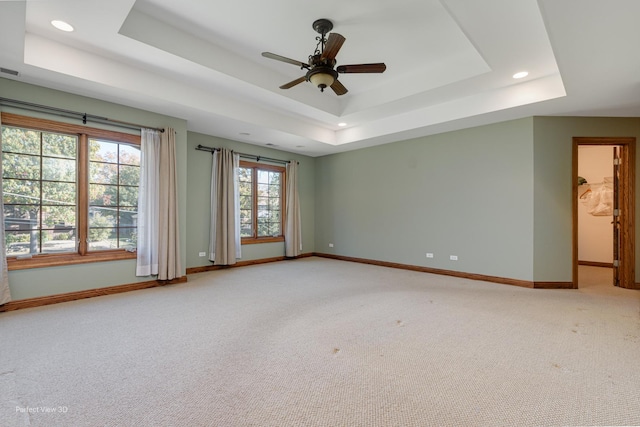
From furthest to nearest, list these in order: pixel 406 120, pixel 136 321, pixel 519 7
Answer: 1. pixel 406 120
2. pixel 136 321
3. pixel 519 7

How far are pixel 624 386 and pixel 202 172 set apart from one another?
20.6ft

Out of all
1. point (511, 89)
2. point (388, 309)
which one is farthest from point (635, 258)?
point (388, 309)

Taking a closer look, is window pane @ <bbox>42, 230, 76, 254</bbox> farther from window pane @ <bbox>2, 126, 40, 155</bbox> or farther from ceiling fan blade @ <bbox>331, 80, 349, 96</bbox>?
ceiling fan blade @ <bbox>331, 80, 349, 96</bbox>

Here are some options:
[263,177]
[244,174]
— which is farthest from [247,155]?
[263,177]

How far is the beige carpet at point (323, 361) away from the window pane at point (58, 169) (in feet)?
5.52

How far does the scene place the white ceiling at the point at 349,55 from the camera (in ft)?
8.87

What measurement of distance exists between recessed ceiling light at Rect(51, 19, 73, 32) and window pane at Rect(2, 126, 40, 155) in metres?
1.55

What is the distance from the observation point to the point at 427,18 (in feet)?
10.6

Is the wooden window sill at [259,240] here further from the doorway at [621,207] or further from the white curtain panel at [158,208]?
the doorway at [621,207]

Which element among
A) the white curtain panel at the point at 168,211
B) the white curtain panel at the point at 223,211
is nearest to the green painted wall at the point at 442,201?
the white curtain panel at the point at 223,211

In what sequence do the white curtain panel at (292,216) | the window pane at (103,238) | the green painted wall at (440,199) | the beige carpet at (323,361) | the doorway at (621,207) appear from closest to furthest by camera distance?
the beige carpet at (323,361), the window pane at (103,238), the green painted wall at (440,199), the doorway at (621,207), the white curtain panel at (292,216)

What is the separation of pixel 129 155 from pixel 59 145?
2.76 feet

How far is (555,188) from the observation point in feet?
15.5

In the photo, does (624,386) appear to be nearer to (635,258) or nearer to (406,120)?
(635,258)
